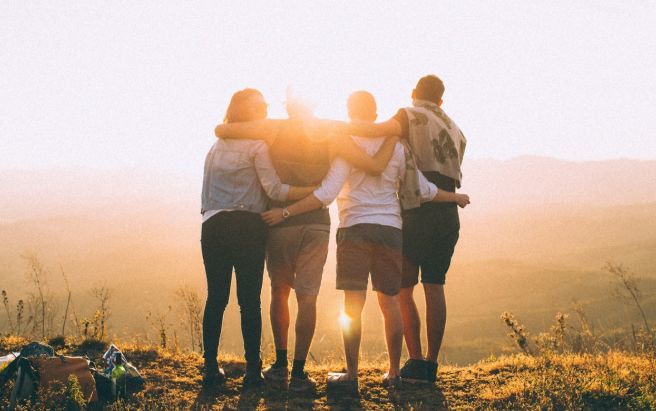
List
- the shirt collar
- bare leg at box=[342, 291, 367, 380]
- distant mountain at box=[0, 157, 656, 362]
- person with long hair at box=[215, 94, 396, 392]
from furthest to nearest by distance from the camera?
1. distant mountain at box=[0, 157, 656, 362]
2. the shirt collar
3. person with long hair at box=[215, 94, 396, 392]
4. bare leg at box=[342, 291, 367, 380]

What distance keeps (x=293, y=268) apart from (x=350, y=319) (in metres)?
0.67

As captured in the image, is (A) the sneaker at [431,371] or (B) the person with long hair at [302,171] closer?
Result: (B) the person with long hair at [302,171]

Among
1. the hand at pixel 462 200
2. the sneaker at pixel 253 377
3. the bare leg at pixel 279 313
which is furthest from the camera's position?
the hand at pixel 462 200

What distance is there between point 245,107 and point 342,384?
93.7 inches

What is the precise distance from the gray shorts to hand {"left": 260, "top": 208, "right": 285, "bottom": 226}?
0.11 metres

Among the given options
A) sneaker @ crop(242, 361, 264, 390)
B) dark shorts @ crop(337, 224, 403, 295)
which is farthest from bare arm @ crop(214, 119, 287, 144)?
sneaker @ crop(242, 361, 264, 390)

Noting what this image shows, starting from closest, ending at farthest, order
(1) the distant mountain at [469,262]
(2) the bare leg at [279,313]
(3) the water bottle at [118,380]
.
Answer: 1. (3) the water bottle at [118,380]
2. (2) the bare leg at [279,313]
3. (1) the distant mountain at [469,262]

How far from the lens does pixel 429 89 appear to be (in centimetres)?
504

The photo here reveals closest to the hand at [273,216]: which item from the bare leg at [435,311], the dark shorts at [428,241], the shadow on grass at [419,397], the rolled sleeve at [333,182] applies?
the rolled sleeve at [333,182]

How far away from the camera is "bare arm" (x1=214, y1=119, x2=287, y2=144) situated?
444cm

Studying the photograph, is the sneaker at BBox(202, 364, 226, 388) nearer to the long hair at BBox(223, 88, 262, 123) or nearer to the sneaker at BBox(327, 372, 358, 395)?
the sneaker at BBox(327, 372, 358, 395)

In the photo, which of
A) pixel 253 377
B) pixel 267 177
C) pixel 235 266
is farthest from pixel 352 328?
pixel 267 177

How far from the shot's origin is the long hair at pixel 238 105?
14.8 ft

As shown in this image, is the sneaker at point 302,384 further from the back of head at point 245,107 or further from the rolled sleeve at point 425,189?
the back of head at point 245,107
